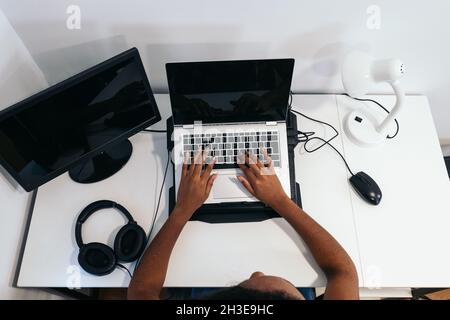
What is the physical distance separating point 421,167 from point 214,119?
65 cm

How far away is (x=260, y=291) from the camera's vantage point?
78cm

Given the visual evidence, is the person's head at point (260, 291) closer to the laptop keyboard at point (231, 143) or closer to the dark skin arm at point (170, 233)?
the dark skin arm at point (170, 233)

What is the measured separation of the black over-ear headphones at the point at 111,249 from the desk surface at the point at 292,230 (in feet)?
0.11

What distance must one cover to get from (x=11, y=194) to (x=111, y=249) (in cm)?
31

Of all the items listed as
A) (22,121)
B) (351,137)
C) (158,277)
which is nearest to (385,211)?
(351,137)

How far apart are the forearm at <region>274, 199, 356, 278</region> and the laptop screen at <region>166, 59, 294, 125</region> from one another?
267 millimetres

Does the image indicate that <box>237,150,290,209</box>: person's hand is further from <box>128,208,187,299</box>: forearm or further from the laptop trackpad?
<box>128,208,187,299</box>: forearm

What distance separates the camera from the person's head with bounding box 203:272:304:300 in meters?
0.76

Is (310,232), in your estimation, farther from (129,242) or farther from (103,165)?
(103,165)

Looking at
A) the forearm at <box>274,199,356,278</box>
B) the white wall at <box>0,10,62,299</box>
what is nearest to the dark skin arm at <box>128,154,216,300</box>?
the forearm at <box>274,199,356,278</box>

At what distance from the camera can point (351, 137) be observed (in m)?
1.13

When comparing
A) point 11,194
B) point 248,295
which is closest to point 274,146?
point 248,295

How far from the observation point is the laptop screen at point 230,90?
90 centimetres

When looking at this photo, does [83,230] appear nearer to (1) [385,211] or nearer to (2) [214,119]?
(2) [214,119]
